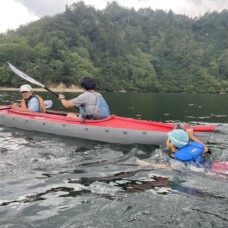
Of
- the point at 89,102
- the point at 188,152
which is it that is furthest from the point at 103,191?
the point at 89,102

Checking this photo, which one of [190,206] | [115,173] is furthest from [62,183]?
[190,206]

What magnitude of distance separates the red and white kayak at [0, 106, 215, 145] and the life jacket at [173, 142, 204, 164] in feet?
7.07

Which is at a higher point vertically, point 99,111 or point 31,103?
point 31,103

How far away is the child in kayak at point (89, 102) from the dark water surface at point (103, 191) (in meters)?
1.72

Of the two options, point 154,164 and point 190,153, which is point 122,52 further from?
point 190,153

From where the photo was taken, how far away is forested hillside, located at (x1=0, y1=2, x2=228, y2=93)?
79562 mm

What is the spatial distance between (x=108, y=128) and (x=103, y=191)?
4.34 meters

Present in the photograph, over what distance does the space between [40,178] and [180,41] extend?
13625 centimetres

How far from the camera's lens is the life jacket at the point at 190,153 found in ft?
21.5

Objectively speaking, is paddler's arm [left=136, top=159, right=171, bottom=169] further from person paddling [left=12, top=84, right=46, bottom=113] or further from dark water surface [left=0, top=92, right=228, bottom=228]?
person paddling [left=12, top=84, right=46, bottom=113]

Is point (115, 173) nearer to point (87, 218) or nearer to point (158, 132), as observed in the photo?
point (87, 218)

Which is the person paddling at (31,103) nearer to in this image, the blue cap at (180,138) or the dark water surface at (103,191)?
the dark water surface at (103,191)

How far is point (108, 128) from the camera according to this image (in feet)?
32.6

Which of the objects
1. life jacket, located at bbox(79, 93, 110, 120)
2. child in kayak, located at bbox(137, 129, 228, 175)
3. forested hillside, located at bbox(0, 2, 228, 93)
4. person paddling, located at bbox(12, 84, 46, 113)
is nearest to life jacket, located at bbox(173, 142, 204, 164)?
child in kayak, located at bbox(137, 129, 228, 175)
